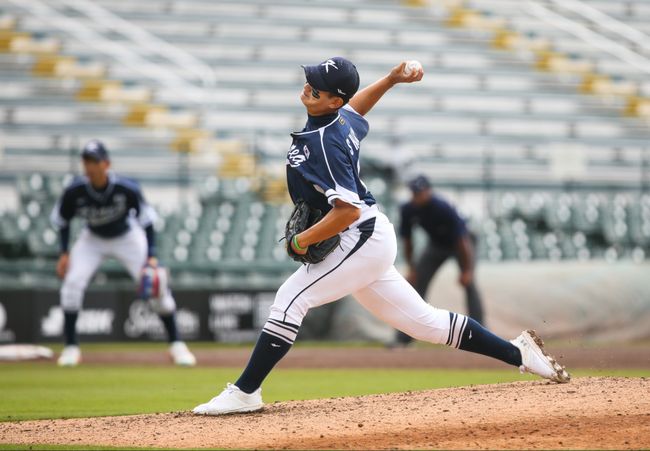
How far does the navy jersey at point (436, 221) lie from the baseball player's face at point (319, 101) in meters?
6.63

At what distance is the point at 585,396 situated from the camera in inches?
236

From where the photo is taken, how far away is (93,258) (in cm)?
1080

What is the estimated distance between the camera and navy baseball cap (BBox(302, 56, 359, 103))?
555 cm

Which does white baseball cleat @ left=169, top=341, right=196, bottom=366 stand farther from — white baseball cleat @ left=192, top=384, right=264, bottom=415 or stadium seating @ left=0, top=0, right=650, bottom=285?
white baseball cleat @ left=192, top=384, right=264, bottom=415

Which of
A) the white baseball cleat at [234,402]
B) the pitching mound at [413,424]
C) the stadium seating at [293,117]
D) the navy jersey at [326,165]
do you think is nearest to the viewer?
the pitching mound at [413,424]

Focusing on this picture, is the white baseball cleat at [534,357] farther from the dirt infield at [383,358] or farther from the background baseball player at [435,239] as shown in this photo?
the background baseball player at [435,239]

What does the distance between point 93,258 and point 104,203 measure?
705 millimetres

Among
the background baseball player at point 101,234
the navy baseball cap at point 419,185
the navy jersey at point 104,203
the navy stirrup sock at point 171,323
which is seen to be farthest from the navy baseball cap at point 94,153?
the navy baseball cap at point 419,185

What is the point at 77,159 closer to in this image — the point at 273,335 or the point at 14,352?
the point at 14,352

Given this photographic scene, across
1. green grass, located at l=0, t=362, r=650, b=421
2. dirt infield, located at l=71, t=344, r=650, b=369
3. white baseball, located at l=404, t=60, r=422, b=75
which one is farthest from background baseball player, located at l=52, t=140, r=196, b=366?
white baseball, located at l=404, t=60, r=422, b=75

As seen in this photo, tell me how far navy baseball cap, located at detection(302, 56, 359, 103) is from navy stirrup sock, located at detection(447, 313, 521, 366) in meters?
1.48

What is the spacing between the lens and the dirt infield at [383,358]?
10.9 meters

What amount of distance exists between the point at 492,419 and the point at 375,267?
3.45 ft

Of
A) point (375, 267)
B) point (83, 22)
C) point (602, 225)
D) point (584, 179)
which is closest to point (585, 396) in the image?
point (375, 267)
